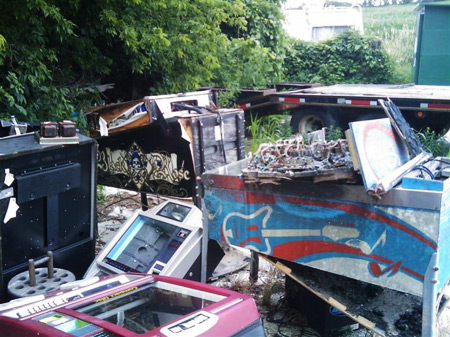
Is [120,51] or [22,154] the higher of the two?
[120,51]

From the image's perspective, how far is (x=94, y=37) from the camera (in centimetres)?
683

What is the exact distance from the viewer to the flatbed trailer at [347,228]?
2889 millimetres

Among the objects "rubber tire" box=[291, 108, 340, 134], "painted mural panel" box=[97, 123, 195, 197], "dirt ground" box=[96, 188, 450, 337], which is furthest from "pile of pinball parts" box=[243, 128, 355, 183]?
"rubber tire" box=[291, 108, 340, 134]

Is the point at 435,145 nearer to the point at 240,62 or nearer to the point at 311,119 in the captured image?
the point at 311,119

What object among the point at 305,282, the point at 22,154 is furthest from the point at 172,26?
the point at 305,282

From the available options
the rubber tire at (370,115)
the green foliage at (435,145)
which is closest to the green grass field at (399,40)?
the rubber tire at (370,115)

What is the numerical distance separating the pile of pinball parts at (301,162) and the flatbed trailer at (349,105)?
5301 millimetres

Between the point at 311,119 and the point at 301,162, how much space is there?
21.8ft

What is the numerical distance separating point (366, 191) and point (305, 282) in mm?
929

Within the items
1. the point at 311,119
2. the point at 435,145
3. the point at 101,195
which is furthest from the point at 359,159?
the point at 311,119

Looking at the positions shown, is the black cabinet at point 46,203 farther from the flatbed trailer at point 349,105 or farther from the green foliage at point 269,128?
the flatbed trailer at point 349,105

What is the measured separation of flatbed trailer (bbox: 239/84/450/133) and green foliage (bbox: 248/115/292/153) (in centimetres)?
29

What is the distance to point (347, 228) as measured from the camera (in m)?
3.17

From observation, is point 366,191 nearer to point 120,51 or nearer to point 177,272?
point 177,272
